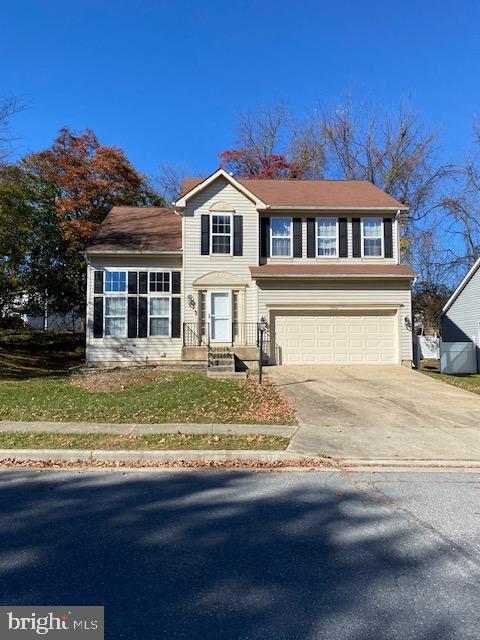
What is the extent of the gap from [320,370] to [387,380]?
269 cm

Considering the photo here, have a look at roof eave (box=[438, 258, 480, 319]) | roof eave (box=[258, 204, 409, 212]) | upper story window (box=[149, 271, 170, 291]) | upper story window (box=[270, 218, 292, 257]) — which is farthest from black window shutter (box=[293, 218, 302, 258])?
roof eave (box=[438, 258, 480, 319])

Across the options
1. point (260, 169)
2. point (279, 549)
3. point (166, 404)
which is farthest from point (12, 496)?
point (260, 169)

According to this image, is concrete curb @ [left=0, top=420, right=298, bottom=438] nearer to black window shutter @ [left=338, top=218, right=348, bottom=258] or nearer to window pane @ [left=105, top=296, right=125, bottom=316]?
window pane @ [left=105, top=296, right=125, bottom=316]

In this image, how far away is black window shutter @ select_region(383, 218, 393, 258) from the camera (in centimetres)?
1984

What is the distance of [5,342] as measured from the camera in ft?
92.0

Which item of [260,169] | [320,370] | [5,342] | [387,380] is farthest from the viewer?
[260,169]

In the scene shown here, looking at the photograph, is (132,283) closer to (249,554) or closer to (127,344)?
(127,344)

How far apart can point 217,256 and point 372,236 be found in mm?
6597

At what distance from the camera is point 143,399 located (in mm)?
11469

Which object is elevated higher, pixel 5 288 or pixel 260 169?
pixel 260 169

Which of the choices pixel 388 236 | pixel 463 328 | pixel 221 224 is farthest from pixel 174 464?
pixel 463 328

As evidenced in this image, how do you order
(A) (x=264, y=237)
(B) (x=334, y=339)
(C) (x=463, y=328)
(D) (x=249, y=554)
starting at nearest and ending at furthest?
(D) (x=249, y=554) < (B) (x=334, y=339) < (A) (x=264, y=237) < (C) (x=463, y=328)

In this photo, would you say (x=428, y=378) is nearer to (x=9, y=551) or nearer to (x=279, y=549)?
(x=279, y=549)

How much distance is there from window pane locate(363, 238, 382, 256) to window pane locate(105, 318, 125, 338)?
34.4 ft
